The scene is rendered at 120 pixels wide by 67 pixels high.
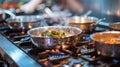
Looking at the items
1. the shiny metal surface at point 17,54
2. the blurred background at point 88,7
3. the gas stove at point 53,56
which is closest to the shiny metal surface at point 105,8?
the blurred background at point 88,7

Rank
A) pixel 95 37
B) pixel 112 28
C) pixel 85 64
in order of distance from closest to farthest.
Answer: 1. pixel 85 64
2. pixel 95 37
3. pixel 112 28

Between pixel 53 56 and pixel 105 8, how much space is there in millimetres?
854

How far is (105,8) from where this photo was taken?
1696 millimetres

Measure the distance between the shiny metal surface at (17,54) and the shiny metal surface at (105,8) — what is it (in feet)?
2.66

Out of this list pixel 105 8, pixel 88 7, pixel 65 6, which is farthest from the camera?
pixel 65 6

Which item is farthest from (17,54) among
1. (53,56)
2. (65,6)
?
(65,6)

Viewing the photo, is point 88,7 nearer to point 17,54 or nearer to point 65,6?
point 65,6

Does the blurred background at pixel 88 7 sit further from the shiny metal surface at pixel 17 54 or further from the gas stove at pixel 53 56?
the shiny metal surface at pixel 17 54

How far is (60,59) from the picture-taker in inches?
37.8

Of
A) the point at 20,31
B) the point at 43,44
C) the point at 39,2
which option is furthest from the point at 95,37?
the point at 39,2

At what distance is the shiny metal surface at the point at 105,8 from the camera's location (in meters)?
1.58

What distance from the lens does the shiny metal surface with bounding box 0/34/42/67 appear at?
3.06ft

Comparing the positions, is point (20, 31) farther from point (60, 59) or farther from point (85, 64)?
point (85, 64)

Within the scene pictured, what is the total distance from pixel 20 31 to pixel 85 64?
794 millimetres
